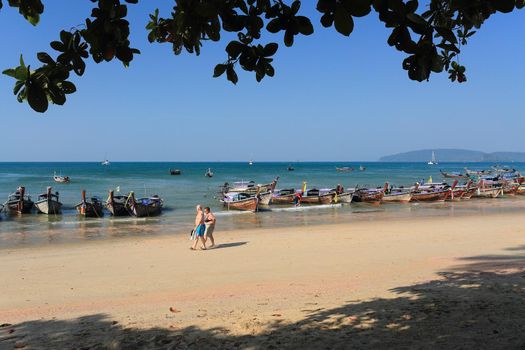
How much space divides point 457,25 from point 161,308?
19.1 feet

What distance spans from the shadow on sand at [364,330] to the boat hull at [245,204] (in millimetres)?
21179

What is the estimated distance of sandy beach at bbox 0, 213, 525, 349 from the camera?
5316 millimetres

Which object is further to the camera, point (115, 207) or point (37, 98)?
point (115, 207)

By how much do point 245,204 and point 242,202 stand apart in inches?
10.5

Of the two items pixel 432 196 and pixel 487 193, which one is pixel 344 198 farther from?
pixel 487 193

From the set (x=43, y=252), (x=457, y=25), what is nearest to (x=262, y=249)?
(x=43, y=252)

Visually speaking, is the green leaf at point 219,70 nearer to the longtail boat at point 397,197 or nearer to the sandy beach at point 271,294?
the sandy beach at point 271,294

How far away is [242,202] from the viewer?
95.2 feet

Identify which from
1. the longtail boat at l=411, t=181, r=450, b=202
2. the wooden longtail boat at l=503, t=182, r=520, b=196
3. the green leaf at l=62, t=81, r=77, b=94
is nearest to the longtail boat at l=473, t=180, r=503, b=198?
the wooden longtail boat at l=503, t=182, r=520, b=196

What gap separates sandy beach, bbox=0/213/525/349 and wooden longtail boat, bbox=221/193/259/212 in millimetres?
13010

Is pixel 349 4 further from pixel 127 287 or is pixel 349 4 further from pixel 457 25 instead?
pixel 127 287

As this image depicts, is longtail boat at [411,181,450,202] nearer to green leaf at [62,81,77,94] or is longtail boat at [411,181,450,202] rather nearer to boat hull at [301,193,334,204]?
boat hull at [301,193,334,204]

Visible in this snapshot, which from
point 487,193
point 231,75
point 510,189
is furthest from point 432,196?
point 231,75

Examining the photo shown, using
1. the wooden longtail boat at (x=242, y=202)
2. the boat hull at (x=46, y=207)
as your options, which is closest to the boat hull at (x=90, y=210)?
the boat hull at (x=46, y=207)
